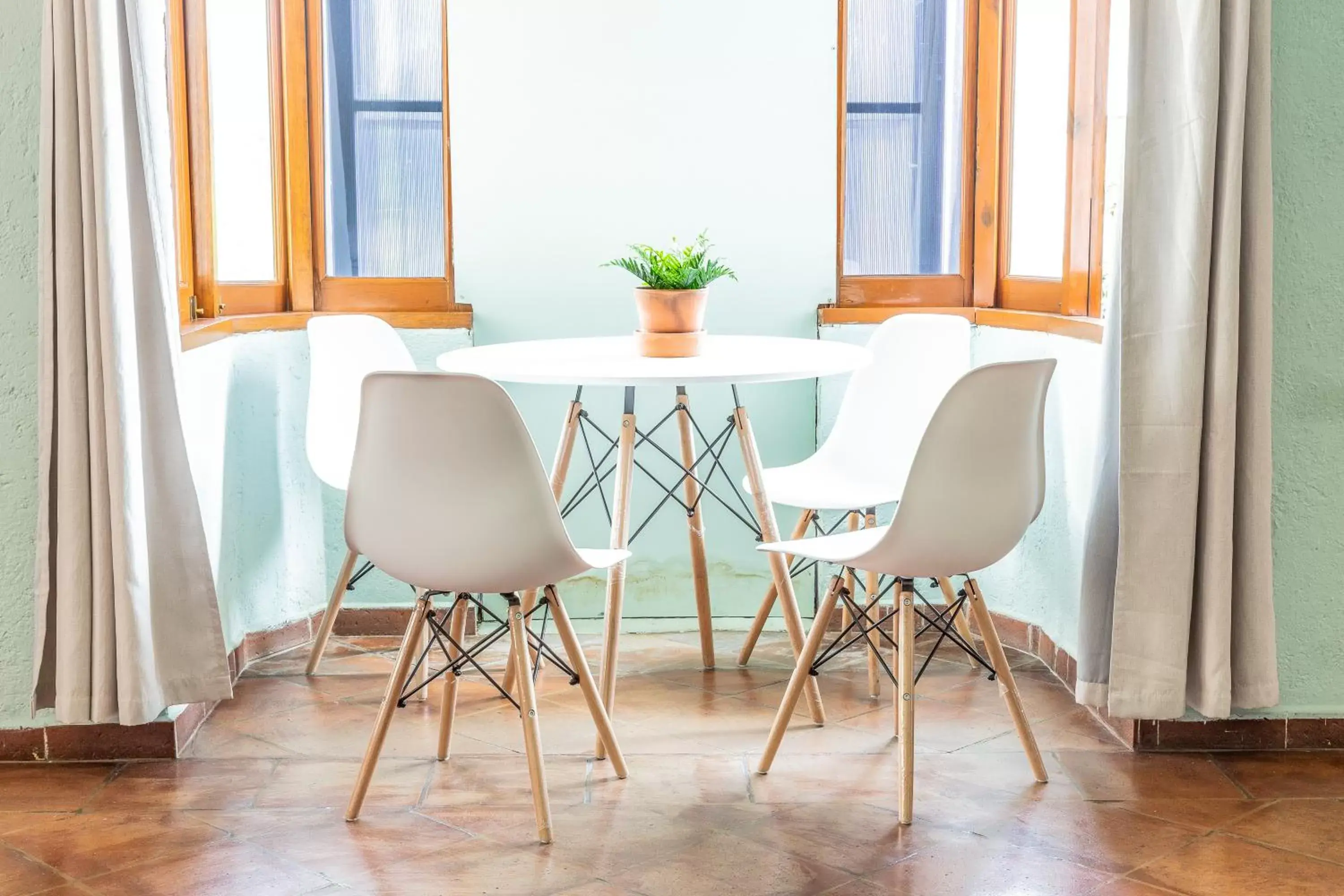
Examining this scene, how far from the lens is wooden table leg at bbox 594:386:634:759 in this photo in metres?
2.99

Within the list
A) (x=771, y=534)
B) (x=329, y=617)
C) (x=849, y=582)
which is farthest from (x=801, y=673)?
(x=329, y=617)

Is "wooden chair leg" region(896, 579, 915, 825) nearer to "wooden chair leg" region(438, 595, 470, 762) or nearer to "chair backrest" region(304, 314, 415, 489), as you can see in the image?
"wooden chair leg" region(438, 595, 470, 762)

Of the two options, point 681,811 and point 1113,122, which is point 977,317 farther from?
point 681,811

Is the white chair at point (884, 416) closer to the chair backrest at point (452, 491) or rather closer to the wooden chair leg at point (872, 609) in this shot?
the wooden chair leg at point (872, 609)

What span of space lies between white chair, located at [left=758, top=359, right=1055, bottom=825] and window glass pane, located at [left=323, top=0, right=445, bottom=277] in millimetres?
1781

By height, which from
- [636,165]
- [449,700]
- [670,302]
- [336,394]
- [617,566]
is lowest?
[449,700]

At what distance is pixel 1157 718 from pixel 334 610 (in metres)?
1.96

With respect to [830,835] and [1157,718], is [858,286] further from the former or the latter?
[830,835]

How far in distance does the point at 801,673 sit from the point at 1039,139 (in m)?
1.76

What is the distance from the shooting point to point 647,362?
296 cm

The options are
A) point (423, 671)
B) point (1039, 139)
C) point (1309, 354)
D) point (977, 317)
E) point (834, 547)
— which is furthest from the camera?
point (977, 317)

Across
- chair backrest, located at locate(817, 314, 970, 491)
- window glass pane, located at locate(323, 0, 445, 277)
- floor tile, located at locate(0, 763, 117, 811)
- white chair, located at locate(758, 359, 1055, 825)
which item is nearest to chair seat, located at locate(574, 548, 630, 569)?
white chair, located at locate(758, 359, 1055, 825)

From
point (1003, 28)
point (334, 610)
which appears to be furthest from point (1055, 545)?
point (334, 610)

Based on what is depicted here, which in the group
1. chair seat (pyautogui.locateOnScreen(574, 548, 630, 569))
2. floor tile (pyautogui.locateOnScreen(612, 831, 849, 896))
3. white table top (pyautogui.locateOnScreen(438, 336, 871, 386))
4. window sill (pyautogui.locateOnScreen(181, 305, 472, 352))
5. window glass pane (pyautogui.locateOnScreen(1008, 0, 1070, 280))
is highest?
window glass pane (pyautogui.locateOnScreen(1008, 0, 1070, 280))
